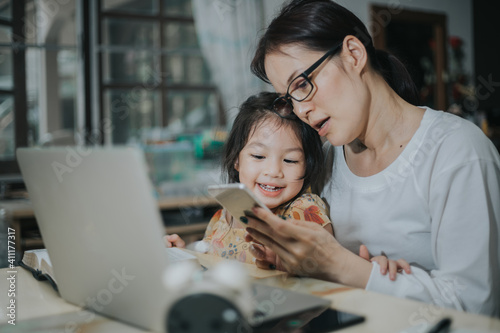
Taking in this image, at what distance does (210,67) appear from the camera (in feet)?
13.2

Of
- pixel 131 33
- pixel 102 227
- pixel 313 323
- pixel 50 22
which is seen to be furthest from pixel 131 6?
pixel 313 323

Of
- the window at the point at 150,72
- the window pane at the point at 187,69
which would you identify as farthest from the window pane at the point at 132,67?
the window pane at the point at 187,69

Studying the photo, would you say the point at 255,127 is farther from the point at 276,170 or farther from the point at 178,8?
the point at 178,8

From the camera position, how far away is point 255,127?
1603 mm

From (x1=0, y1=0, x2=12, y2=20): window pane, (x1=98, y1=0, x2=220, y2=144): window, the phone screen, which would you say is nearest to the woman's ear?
the phone screen

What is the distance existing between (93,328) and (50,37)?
3.20 m

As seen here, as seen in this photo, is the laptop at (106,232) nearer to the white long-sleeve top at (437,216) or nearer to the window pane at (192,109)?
the white long-sleeve top at (437,216)

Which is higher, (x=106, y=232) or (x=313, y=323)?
(x=106, y=232)

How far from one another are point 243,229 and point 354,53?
61 centimetres

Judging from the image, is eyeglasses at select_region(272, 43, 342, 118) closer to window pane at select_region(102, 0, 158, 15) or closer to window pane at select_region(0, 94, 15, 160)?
window pane at select_region(0, 94, 15, 160)

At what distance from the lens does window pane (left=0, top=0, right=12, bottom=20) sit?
3.26 meters

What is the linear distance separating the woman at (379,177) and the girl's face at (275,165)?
116 millimetres

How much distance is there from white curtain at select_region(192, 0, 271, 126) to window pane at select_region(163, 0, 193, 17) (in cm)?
9

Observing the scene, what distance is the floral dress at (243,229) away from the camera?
1414 mm
